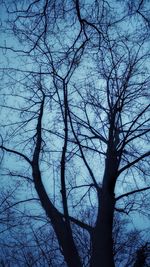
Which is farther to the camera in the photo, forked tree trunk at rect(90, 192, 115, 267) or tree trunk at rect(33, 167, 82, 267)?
forked tree trunk at rect(90, 192, 115, 267)

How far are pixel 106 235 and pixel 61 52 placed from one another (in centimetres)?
328

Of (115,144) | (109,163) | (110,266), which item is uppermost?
(115,144)

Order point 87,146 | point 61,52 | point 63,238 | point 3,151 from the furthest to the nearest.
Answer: point 87,146
point 3,151
point 61,52
point 63,238

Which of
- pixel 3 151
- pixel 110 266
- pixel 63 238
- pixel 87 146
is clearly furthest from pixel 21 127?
pixel 110 266

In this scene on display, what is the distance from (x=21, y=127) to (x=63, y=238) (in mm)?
2637

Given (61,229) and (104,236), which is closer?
(61,229)

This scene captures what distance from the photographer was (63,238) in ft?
16.1

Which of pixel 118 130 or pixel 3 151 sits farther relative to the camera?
pixel 118 130

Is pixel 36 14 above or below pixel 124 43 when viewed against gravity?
below

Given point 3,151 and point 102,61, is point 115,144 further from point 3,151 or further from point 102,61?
point 3,151

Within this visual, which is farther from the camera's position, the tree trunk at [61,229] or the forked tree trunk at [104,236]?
the forked tree trunk at [104,236]

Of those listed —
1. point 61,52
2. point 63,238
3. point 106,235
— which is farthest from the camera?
point 61,52

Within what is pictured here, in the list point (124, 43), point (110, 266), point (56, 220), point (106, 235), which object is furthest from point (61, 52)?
point (110, 266)

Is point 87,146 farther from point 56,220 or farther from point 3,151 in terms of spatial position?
point 56,220
